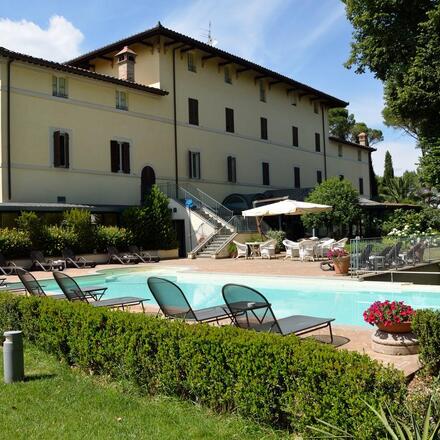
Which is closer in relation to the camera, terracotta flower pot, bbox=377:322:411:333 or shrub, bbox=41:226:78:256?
terracotta flower pot, bbox=377:322:411:333

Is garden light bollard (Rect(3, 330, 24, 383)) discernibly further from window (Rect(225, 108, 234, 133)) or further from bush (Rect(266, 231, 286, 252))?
window (Rect(225, 108, 234, 133))

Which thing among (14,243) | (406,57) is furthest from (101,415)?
(406,57)

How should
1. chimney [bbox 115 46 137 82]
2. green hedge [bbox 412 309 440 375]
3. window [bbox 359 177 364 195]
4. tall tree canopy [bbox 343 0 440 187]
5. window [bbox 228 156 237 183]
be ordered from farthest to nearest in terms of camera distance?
window [bbox 359 177 364 195]
window [bbox 228 156 237 183]
chimney [bbox 115 46 137 82]
tall tree canopy [bbox 343 0 440 187]
green hedge [bbox 412 309 440 375]

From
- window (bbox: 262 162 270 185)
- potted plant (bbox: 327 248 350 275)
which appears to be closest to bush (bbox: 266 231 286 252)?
window (bbox: 262 162 270 185)

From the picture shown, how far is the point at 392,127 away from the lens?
4356cm

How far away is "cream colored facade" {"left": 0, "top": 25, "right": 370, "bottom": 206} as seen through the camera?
851 inches

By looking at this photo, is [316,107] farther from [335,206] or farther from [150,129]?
[150,129]

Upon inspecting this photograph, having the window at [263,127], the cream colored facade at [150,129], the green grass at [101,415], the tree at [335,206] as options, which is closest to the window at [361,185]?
the cream colored facade at [150,129]

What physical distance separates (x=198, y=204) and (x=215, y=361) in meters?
23.0

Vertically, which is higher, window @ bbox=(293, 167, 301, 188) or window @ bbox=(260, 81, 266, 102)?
window @ bbox=(260, 81, 266, 102)

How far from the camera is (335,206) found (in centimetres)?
2592

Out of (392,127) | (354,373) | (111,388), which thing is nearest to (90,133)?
(111,388)

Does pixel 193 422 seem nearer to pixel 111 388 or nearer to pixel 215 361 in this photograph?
pixel 215 361

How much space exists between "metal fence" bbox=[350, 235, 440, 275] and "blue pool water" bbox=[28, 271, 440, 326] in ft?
3.59
